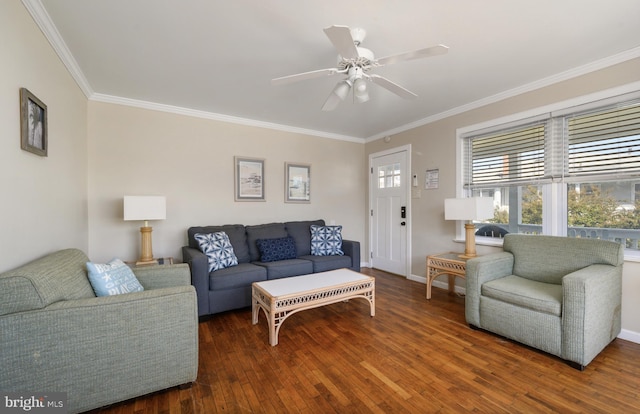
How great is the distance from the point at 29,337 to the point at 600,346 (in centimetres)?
352

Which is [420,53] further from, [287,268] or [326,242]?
[326,242]

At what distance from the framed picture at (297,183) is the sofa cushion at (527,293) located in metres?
2.79

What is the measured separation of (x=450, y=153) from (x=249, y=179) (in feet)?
9.10

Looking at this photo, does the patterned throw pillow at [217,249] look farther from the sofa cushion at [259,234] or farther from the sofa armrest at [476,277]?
the sofa armrest at [476,277]

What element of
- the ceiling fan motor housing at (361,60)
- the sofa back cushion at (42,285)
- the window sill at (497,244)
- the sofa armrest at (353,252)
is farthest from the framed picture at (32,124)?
the window sill at (497,244)

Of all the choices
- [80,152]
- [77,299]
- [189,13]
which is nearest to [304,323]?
[77,299]

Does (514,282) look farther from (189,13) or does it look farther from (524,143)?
(189,13)

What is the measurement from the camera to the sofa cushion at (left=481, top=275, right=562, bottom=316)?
6.76ft

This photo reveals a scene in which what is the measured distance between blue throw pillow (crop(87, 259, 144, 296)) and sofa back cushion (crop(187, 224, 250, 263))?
1.36 m

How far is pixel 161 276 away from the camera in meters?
2.23

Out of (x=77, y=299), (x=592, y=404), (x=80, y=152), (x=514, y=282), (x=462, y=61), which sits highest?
(x=462, y=61)

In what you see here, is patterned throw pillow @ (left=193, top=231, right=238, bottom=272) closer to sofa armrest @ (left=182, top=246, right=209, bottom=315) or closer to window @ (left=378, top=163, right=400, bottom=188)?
sofa armrest @ (left=182, top=246, right=209, bottom=315)

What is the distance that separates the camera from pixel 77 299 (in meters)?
1.54

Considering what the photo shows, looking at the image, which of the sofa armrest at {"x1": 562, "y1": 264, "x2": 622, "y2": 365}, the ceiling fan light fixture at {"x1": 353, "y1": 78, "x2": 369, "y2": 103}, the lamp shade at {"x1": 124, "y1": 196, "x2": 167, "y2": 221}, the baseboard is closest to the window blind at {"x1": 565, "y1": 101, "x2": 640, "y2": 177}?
the sofa armrest at {"x1": 562, "y1": 264, "x2": 622, "y2": 365}
